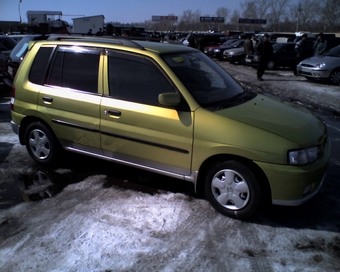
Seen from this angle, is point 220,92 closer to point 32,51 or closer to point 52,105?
point 52,105

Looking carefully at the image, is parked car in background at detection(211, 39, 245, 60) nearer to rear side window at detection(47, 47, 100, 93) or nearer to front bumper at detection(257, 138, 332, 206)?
rear side window at detection(47, 47, 100, 93)

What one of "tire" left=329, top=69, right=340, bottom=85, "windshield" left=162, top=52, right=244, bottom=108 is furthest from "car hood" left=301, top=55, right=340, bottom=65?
"windshield" left=162, top=52, right=244, bottom=108

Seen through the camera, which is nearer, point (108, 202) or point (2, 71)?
point (108, 202)

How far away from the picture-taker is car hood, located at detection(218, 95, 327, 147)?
10.8 feet

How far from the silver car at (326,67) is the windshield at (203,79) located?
9826 mm

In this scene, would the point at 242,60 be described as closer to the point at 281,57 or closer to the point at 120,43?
the point at 281,57

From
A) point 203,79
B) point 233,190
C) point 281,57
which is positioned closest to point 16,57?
point 203,79

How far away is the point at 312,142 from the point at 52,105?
3.24 m

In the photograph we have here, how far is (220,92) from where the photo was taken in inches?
158

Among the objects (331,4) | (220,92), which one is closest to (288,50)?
(220,92)

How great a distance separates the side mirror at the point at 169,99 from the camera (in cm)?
344

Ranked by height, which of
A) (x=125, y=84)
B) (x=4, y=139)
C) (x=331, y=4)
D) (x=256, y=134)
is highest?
(x=331, y=4)

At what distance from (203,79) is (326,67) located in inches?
414

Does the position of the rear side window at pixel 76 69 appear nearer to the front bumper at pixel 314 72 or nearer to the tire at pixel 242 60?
the front bumper at pixel 314 72
